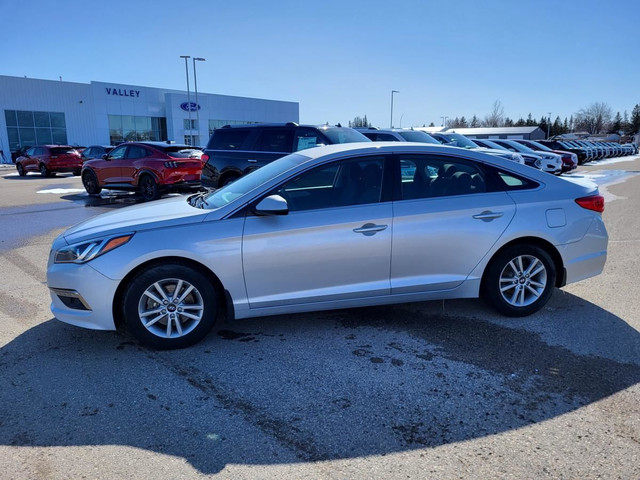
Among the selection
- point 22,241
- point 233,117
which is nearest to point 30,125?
point 233,117

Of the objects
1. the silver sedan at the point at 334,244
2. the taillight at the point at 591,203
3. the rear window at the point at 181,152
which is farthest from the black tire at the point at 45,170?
the taillight at the point at 591,203

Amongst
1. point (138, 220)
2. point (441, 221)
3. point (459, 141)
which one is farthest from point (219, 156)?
point (459, 141)

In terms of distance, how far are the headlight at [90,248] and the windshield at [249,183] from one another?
836 mm

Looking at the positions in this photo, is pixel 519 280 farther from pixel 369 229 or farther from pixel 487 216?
pixel 369 229

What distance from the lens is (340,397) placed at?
3281 mm

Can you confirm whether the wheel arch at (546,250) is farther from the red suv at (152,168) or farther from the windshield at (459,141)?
the windshield at (459,141)

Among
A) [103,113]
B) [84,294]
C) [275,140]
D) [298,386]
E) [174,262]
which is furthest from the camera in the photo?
[103,113]

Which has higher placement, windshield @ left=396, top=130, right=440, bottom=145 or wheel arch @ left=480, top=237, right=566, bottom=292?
windshield @ left=396, top=130, right=440, bottom=145

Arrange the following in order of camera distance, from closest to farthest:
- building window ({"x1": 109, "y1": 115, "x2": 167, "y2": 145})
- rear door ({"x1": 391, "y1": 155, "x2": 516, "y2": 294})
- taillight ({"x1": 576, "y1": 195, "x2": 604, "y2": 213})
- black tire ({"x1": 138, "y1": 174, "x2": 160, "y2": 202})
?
rear door ({"x1": 391, "y1": 155, "x2": 516, "y2": 294}) < taillight ({"x1": 576, "y1": 195, "x2": 604, "y2": 213}) < black tire ({"x1": 138, "y1": 174, "x2": 160, "y2": 202}) < building window ({"x1": 109, "y1": 115, "x2": 167, "y2": 145})

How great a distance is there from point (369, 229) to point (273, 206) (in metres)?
0.85

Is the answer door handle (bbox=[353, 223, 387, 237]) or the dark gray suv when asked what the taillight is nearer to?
door handle (bbox=[353, 223, 387, 237])

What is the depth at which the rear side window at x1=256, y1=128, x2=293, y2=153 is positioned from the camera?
10234 millimetres

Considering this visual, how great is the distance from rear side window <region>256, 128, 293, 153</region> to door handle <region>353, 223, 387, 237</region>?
6384 millimetres

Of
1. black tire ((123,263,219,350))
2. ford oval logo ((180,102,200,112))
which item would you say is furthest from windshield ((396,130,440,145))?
ford oval logo ((180,102,200,112))
